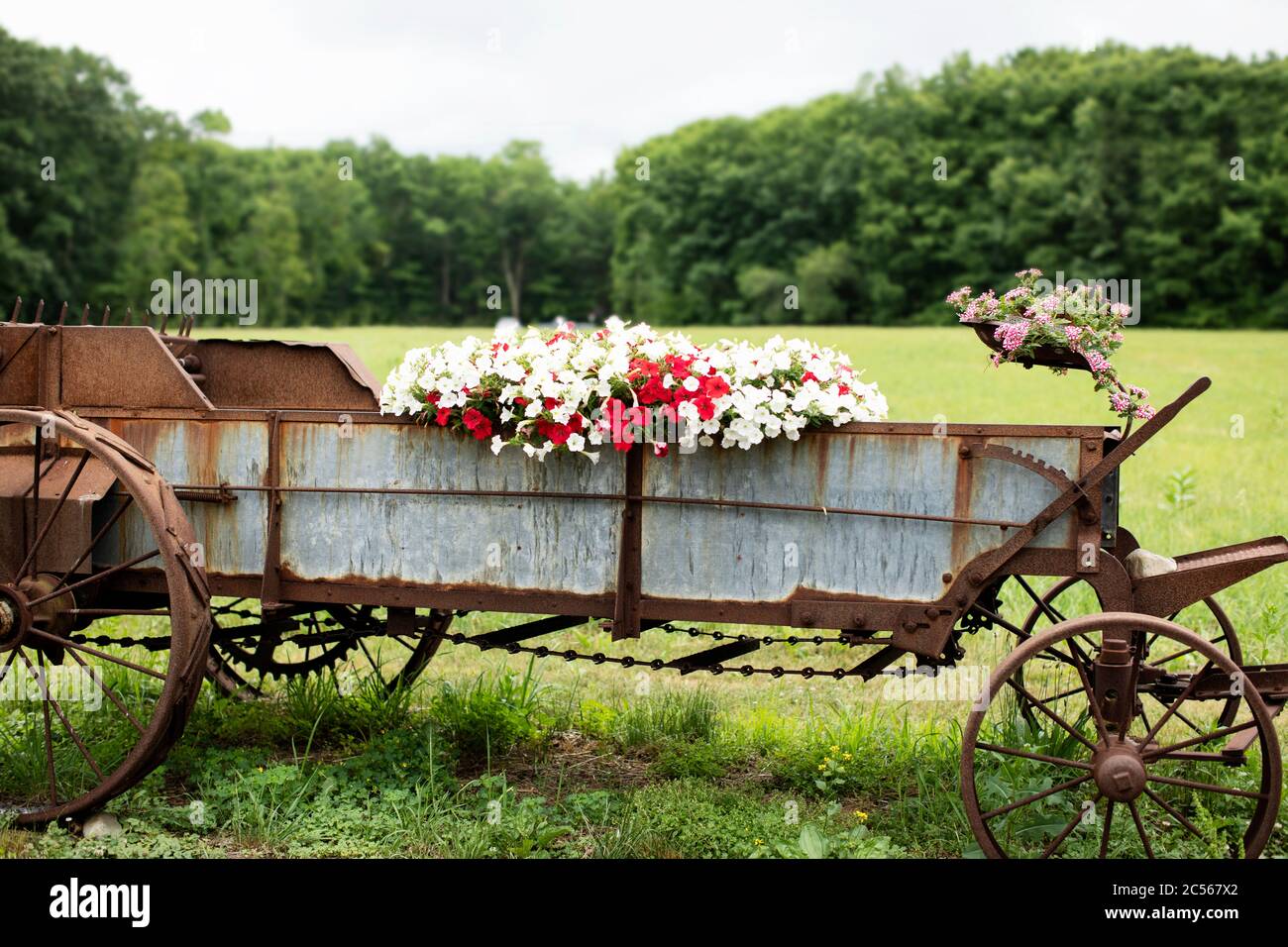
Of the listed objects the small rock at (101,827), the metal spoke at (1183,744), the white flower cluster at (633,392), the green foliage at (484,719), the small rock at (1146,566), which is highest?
the white flower cluster at (633,392)

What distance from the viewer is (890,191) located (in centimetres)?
5622

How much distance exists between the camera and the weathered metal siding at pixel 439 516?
4949mm

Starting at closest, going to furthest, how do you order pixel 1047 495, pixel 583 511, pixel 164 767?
pixel 1047 495, pixel 583 511, pixel 164 767

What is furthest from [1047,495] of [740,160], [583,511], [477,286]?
[477,286]

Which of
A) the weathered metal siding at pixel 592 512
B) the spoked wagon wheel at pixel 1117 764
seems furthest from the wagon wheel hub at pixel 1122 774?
the weathered metal siding at pixel 592 512

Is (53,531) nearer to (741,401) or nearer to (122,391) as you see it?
(122,391)

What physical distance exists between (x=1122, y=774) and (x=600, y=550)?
2.04m

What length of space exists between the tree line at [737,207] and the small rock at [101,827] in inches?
1100

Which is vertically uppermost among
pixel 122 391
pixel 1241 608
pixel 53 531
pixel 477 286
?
pixel 477 286

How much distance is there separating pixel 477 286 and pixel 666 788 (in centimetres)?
7308

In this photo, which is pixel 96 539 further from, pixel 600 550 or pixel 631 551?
pixel 631 551

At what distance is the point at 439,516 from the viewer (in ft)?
16.7

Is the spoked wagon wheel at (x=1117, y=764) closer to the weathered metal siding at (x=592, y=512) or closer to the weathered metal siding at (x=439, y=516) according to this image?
the weathered metal siding at (x=592, y=512)

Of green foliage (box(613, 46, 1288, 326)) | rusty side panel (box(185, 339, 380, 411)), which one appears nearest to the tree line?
green foliage (box(613, 46, 1288, 326))
